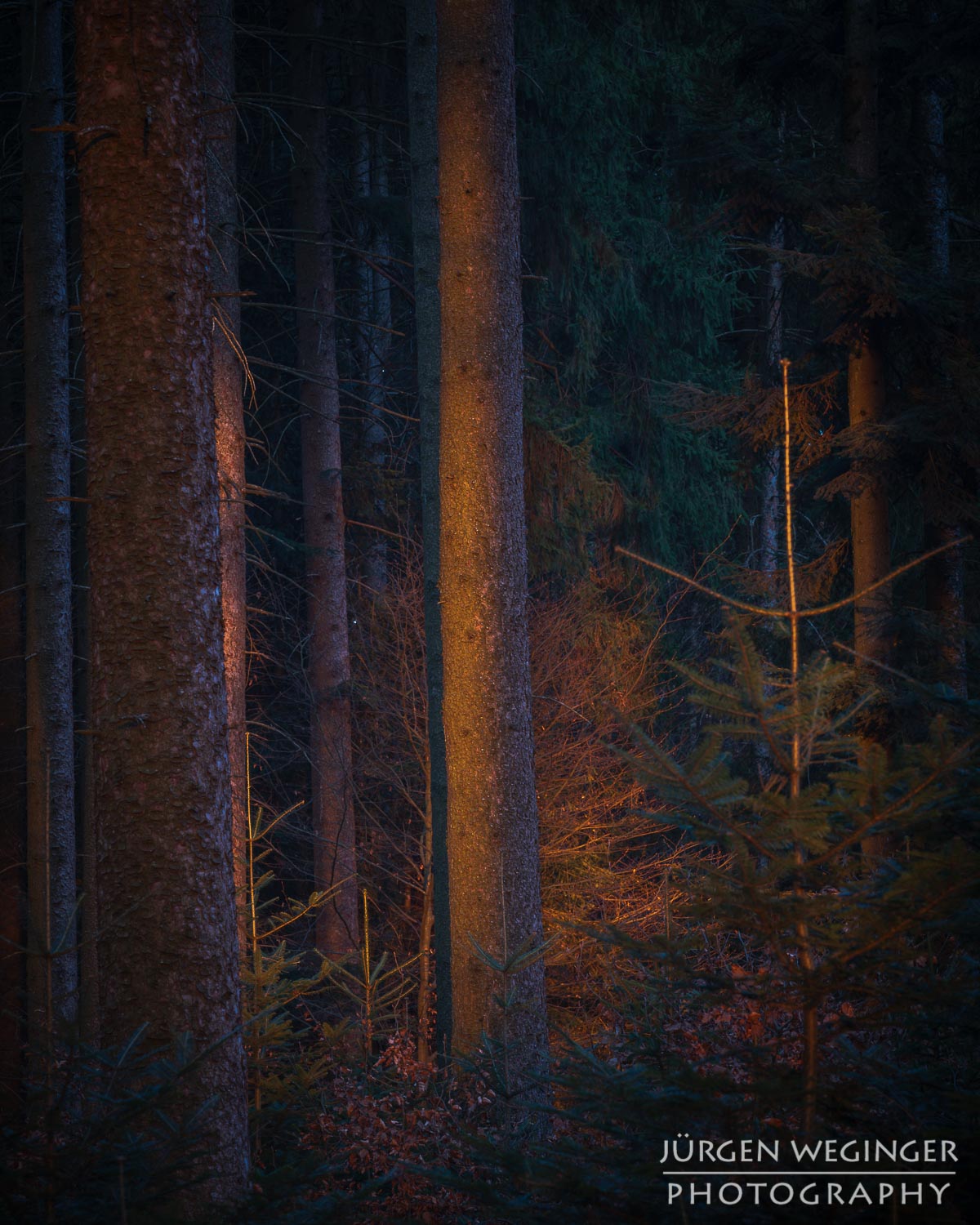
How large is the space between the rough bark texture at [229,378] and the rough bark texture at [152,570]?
3578mm

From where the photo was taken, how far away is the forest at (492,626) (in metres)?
3.06

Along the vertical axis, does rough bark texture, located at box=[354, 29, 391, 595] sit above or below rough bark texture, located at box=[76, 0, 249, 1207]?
above

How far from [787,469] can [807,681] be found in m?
0.68

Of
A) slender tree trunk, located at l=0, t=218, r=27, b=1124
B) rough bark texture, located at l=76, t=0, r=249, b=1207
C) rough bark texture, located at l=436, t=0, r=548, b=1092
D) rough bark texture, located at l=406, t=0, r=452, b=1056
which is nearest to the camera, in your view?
rough bark texture, located at l=76, t=0, r=249, b=1207

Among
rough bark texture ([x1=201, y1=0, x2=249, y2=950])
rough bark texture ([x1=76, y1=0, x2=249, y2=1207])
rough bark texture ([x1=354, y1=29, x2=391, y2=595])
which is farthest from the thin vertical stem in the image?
rough bark texture ([x1=354, y1=29, x2=391, y2=595])

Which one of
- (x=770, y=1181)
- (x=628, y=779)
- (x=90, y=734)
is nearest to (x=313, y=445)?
(x=628, y=779)

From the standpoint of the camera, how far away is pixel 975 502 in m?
8.99

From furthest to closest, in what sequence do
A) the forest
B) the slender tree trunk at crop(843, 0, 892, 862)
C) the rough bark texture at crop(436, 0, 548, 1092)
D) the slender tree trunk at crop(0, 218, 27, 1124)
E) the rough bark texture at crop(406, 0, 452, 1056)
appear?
the slender tree trunk at crop(0, 218, 27, 1124) < the slender tree trunk at crop(843, 0, 892, 862) < the rough bark texture at crop(406, 0, 452, 1056) < the rough bark texture at crop(436, 0, 548, 1092) < the forest

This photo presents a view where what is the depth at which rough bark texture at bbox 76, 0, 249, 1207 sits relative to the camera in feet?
14.0

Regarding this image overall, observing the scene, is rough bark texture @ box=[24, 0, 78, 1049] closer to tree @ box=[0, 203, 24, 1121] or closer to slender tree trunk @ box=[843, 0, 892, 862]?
tree @ box=[0, 203, 24, 1121]

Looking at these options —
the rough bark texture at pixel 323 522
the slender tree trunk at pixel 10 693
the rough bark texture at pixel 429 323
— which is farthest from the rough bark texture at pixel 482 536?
the slender tree trunk at pixel 10 693

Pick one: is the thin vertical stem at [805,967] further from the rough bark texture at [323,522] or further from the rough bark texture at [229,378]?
the rough bark texture at [323,522]

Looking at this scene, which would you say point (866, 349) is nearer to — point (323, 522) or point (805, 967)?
point (323, 522)

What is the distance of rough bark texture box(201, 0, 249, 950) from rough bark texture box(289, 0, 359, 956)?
292 centimetres
